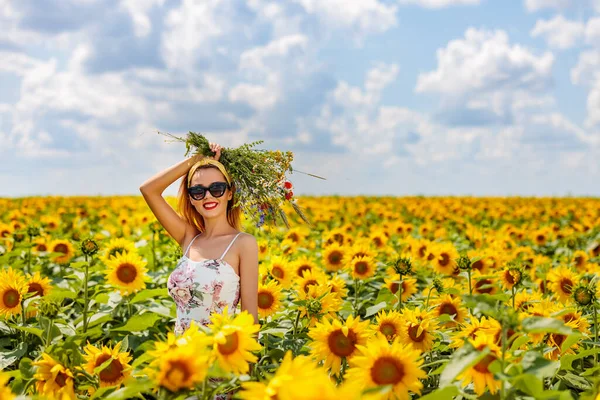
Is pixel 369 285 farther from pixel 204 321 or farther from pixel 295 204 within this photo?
pixel 204 321

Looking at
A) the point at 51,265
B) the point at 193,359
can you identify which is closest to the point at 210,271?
the point at 193,359

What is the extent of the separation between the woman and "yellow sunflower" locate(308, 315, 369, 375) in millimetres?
836

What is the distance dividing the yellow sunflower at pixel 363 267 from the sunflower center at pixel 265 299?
124 centimetres

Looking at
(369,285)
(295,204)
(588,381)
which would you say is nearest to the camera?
(588,381)

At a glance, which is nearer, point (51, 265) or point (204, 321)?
point (204, 321)

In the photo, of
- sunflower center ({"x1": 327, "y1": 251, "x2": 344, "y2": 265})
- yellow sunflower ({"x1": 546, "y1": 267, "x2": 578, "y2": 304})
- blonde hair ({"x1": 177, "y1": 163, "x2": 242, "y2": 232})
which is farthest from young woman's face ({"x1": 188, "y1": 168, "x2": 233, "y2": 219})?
yellow sunflower ({"x1": 546, "y1": 267, "x2": 578, "y2": 304})

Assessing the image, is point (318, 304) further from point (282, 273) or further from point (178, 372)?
point (178, 372)

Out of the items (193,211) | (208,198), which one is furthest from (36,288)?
(208,198)

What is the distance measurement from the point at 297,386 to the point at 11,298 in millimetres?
3243

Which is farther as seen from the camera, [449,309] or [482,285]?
[482,285]

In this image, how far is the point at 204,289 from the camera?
3.81 m

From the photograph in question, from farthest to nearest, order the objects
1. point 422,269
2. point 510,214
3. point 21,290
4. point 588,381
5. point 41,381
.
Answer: point 510,214 < point 422,269 < point 21,290 < point 588,381 < point 41,381

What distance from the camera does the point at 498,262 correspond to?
6121mm

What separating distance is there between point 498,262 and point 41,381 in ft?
15.0
